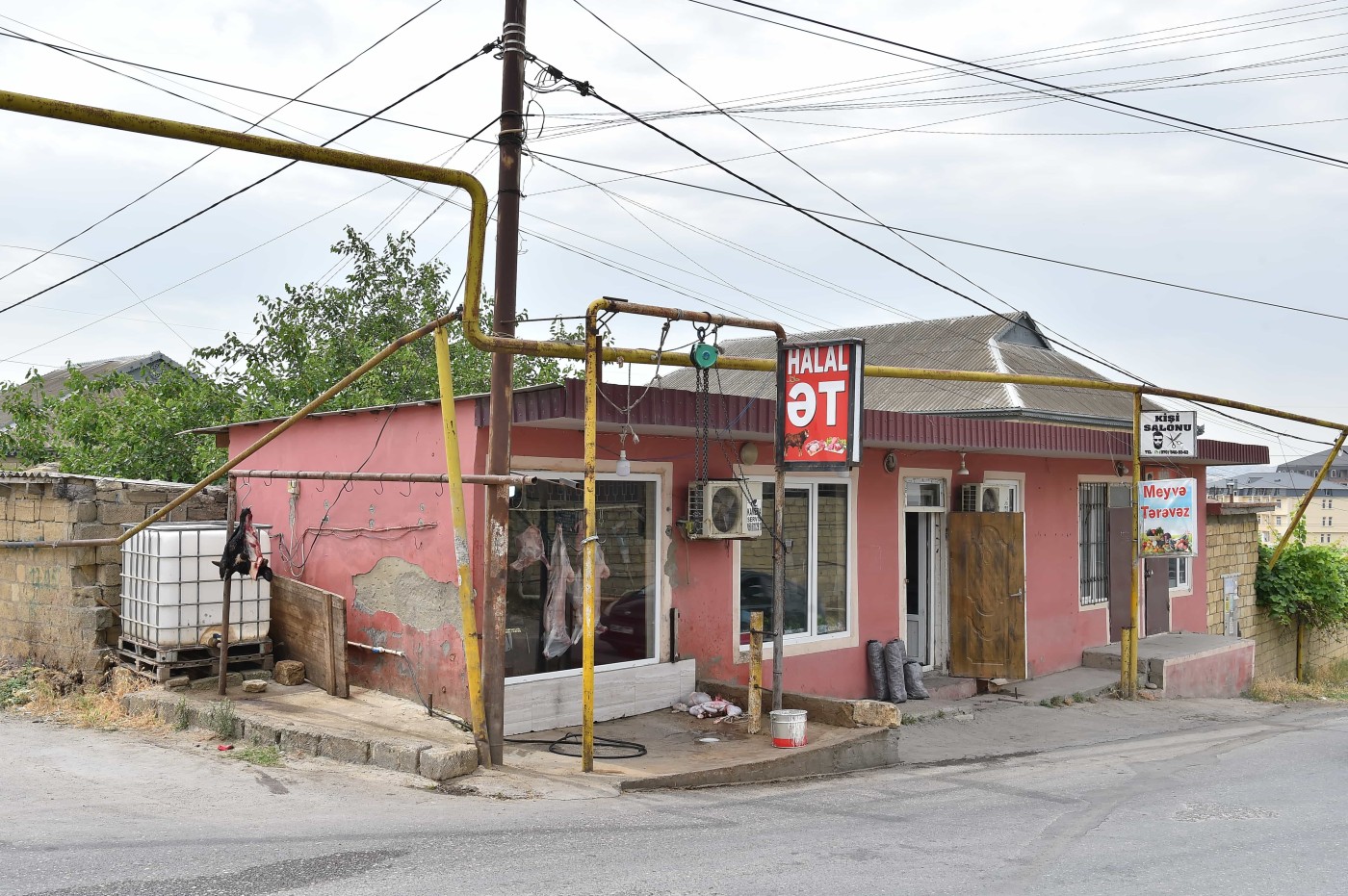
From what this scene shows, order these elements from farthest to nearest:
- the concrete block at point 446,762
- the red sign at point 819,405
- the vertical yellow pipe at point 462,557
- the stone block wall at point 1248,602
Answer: the stone block wall at point 1248,602 → the red sign at point 819,405 → the vertical yellow pipe at point 462,557 → the concrete block at point 446,762

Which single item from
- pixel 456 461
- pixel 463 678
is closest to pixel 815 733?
pixel 463 678

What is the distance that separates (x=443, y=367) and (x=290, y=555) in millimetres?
4447

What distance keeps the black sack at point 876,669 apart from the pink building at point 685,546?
0.12 meters

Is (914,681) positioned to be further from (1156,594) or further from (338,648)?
(1156,594)

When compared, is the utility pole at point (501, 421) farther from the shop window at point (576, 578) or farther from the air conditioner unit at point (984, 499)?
the air conditioner unit at point (984, 499)

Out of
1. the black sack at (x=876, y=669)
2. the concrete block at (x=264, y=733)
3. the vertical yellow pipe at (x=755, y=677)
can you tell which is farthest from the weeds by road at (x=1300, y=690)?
the concrete block at (x=264, y=733)

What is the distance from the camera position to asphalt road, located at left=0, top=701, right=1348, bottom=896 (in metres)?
5.32

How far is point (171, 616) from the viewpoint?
9648 mm

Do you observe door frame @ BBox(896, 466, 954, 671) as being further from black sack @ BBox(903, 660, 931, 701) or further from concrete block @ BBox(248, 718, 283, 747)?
concrete block @ BBox(248, 718, 283, 747)

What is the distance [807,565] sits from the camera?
11719 mm

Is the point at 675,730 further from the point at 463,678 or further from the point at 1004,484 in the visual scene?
the point at 1004,484

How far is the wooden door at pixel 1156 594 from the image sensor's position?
1712 cm

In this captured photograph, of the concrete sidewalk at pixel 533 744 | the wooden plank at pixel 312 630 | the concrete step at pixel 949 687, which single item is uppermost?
the wooden plank at pixel 312 630

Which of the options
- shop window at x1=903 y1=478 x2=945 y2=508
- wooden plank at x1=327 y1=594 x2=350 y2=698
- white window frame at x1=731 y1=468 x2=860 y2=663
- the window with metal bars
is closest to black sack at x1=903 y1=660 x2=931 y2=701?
white window frame at x1=731 y1=468 x2=860 y2=663
